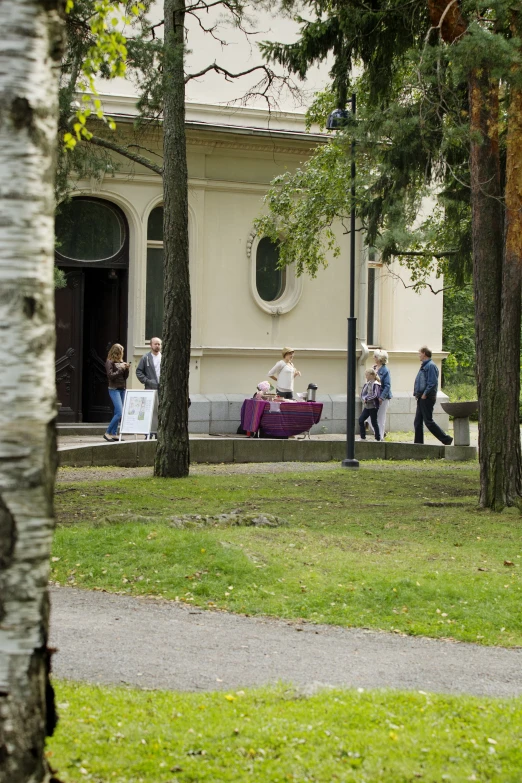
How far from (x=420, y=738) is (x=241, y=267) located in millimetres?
20040

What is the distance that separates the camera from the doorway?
22875mm

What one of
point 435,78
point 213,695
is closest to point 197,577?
point 213,695

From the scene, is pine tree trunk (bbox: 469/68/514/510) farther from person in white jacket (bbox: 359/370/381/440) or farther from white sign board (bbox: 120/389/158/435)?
person in white jacket (bbox: 359/370/381/440)

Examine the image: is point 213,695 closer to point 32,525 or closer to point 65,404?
→ point 32,525

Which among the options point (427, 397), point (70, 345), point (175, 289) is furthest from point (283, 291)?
point (175, 289)

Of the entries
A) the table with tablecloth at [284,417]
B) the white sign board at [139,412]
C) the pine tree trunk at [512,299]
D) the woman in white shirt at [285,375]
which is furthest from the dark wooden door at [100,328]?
the pine tree trunk at [512,299]

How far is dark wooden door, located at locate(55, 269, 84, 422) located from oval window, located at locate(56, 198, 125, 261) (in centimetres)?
44

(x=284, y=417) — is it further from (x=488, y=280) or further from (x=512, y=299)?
(x=512, y=299)

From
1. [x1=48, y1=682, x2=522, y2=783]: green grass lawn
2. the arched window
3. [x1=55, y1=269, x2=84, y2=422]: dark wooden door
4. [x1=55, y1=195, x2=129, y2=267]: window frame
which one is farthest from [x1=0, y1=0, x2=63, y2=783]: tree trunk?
the arched window

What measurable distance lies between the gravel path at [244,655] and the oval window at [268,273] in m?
17.3

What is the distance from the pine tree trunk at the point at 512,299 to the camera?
12.3m

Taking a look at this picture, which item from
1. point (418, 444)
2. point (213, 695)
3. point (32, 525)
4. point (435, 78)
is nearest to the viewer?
point (32, 525)

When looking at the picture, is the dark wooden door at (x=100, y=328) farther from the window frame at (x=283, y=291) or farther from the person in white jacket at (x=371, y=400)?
the person in white jacket at (x=371, y=400)

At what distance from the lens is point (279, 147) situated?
2423 cm
